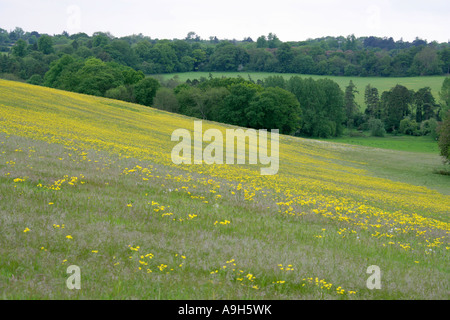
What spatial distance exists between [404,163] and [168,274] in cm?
6243

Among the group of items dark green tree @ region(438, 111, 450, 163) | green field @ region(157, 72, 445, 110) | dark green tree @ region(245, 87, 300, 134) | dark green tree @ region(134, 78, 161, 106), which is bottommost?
dark green tree @ region(438, 111, 450, 163)

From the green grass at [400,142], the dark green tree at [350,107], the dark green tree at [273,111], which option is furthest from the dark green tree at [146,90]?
the dark green tree at [350,107]

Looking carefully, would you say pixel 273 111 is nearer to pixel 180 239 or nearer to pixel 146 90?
pixel 146 90

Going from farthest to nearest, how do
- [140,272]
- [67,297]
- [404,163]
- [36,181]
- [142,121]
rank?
[404,163], [142,121], [36,181], [140,272], [67,297]

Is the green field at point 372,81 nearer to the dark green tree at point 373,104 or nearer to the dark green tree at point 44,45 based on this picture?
the dark green tree at point 373,104

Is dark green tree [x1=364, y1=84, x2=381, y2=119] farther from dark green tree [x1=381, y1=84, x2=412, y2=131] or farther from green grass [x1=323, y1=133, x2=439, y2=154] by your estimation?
green grass [x1=323, y1=133, x2=439, y2=154]

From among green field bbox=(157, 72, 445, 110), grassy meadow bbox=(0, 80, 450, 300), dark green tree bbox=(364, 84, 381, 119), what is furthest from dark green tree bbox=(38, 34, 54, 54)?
grassy meadow bbox=(0, 80, 450, 300)

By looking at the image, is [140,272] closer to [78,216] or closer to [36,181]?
[78,216]

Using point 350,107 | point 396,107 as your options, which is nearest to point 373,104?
point 396,107

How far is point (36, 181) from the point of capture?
1318 centimetres

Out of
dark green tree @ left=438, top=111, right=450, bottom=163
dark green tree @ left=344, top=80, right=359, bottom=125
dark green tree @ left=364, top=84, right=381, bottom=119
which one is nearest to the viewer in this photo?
dark green tree @ left=438, top=111, right=450, bottom=163

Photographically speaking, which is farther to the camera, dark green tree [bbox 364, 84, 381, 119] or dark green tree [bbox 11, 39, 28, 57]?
dark green tree [bbox 11, 39, 28, 57]

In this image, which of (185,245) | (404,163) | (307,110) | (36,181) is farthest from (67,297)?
(307,110)

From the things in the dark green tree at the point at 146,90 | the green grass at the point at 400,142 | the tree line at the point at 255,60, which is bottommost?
the green grass at the point at 400,142
